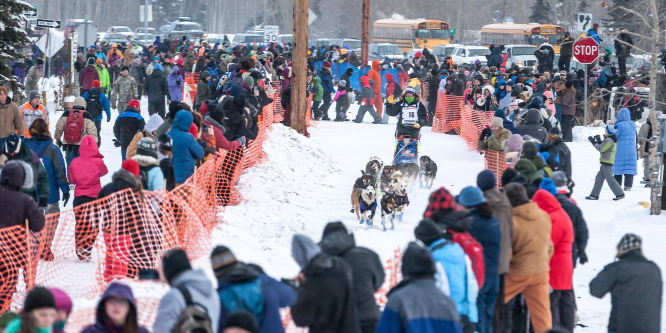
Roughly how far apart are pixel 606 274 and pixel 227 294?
3341 mm

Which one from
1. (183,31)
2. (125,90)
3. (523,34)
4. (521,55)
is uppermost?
(183,31)

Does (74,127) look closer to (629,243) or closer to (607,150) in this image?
(607,150)

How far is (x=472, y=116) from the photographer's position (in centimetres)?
2178

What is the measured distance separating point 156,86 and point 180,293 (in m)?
17.0

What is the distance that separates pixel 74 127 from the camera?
1351 cm

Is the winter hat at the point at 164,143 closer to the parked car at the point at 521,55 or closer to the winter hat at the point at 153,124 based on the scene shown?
the winter hat at the point at 153,124

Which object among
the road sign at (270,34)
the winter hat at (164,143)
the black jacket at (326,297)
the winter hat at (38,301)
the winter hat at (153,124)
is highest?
the road sign at (270,34)

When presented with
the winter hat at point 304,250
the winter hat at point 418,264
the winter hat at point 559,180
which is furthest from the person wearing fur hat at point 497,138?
the winter hat at point 418,264

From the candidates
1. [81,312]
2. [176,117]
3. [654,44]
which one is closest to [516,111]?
[654,44]

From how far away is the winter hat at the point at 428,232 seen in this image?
6148 millimetres

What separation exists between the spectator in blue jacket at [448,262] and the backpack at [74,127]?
853cm

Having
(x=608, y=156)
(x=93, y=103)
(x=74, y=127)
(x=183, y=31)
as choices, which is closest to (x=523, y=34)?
(x=183, y=31)

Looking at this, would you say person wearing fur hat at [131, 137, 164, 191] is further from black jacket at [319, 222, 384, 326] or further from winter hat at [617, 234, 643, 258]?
winter hat at [617, 234, 643, 258]

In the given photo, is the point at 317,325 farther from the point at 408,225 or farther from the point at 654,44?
the point at 654,44
